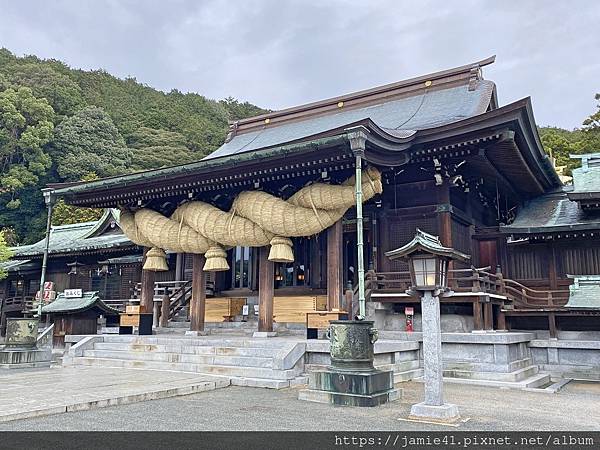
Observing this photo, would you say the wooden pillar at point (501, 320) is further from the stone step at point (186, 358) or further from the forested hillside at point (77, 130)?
the forested hillside at point (77, 130)

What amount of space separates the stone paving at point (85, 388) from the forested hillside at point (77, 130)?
30611mm

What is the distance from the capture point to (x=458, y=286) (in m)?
11.9

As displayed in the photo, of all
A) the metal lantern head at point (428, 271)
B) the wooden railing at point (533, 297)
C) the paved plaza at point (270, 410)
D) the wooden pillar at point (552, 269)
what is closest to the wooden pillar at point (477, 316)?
the wooden railing at point (533, 297)

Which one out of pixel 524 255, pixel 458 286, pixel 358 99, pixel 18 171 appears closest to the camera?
pixel 458 286

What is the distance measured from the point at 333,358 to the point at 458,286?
570 centimetres

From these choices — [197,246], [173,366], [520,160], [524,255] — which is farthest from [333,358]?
[524,255]

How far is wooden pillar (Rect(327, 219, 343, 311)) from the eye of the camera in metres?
10.8

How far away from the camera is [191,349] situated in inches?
408

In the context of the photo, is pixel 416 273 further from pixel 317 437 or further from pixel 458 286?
pixel 458 286

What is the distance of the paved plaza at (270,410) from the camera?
5449 mm

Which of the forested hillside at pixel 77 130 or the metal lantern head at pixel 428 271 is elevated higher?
the forested hillside at pixel 77 130

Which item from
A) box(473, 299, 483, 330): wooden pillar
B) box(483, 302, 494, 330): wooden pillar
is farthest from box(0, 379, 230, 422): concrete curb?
box(483, 302, 494, 330): wooden pillar

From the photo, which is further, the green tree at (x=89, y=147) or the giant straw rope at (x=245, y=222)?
the green tree at (x=89, y=147)

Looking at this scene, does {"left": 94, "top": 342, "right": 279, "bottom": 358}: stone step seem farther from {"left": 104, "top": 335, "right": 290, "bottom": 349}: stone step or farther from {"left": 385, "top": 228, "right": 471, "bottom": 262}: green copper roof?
{"left": 385, "top": 228, "right": 471, "bottom": 262}: green copper roof
